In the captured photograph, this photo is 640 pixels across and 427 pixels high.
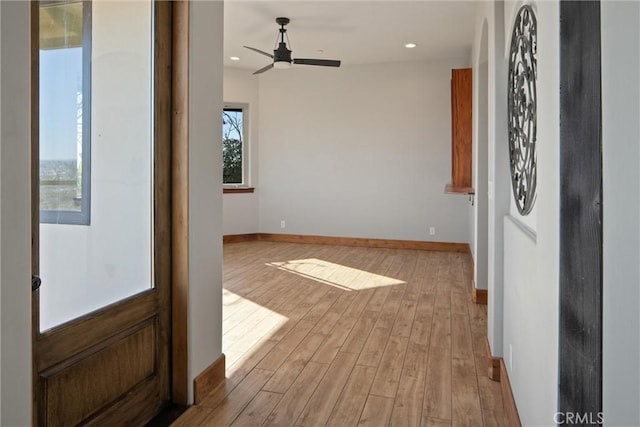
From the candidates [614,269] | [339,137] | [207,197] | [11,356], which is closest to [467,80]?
[339,137]

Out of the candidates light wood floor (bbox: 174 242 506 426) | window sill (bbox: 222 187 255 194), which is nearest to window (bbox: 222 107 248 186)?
window sill (bbox: 222 187 255 194)

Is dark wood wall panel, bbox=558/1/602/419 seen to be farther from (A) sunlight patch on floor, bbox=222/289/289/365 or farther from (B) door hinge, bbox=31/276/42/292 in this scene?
(A) sunlight patch on floor, bbox=222/289/289/365

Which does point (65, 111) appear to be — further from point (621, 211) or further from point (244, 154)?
point (244, 154)

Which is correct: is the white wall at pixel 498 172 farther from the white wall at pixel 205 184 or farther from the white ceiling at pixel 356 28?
the white ceiling at pixel 356 28

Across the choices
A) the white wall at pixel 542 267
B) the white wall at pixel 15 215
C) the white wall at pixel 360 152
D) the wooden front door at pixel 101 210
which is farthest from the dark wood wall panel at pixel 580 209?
the white wall at pixel 360 152

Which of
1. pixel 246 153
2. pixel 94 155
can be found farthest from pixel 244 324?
pixel 246 153

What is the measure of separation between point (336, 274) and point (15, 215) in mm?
4270

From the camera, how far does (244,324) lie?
351 centimetres

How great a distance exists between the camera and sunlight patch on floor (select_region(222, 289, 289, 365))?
3056 millimetres

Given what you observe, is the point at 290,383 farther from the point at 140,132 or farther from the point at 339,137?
the point at 339,137

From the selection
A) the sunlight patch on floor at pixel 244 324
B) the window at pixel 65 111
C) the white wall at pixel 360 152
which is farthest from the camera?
the white wall at pixel 360 152

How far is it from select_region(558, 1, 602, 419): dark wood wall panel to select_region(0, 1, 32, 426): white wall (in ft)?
4.49

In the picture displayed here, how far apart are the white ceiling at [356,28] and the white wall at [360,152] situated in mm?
456

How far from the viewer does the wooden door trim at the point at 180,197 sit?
213 cm
